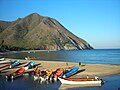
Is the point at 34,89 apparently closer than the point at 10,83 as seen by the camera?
Yes

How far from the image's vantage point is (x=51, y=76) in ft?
128

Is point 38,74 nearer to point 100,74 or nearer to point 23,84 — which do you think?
point 23,84

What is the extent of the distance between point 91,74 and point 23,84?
14.8m

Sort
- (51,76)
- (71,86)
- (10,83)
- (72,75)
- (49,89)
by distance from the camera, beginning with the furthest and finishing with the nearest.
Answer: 1. (72,75)
2. (51,76)
3. (10,83)
4. (71,86)
5. (49,89)

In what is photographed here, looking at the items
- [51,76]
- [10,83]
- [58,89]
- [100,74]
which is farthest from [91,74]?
[10,83]

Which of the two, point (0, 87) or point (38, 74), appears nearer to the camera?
point (0, 87)

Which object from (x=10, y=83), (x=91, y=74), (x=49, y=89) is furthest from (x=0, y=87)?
(x=91, y=74)

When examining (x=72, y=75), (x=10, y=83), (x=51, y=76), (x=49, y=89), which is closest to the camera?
(x=49, y=89)

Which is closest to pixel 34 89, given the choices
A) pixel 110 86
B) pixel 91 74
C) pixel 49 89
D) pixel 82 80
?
pixel 49 89

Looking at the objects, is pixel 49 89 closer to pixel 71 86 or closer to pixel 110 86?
pixel 71 86

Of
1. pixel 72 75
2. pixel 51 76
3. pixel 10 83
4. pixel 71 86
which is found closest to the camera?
pixel 71 86

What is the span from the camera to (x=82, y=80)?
113ft

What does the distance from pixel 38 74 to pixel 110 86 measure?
14.3 meters

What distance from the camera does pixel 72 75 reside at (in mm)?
42438
